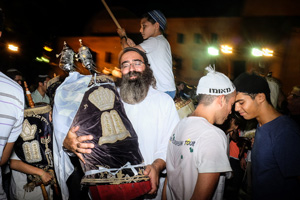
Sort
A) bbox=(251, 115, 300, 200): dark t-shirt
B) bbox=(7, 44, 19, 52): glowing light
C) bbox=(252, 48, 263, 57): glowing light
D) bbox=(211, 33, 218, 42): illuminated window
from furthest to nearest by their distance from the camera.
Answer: bbox=(211, 33, 218, 42): illuminated window, bbox=(252, 48, 263, 57): glowing light, bbox=(7, 44, 19, 52): glowing light, bbox=(251, 115, 300, 200): dark t-shirt

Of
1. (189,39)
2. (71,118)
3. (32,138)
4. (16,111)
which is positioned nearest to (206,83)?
(71,118)

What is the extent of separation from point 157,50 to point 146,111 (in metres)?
1.39

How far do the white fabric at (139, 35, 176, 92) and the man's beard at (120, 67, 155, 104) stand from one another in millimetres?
625

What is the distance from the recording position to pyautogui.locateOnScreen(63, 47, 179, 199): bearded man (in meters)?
2.59

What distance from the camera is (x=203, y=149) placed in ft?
5.95

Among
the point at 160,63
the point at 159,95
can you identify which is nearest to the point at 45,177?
the point at 159,95

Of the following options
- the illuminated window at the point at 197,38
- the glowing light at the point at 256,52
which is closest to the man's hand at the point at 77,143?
the glowing light at the point at 256,52

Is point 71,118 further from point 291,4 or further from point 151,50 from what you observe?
point 291,4

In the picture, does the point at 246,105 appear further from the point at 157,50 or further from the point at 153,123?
the point at 157,50

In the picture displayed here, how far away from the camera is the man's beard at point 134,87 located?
2.71 meters

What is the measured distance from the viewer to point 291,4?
24.3 meters

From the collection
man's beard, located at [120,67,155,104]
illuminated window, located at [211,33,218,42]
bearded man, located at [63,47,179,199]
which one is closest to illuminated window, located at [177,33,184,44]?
illuminated window, located at [211,33,218,42]

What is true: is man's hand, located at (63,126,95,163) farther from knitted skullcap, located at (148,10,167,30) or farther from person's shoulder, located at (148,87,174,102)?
knitted skullcap, located at (148,10,167,30)

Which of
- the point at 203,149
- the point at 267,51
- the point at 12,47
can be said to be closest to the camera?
the point at 203,149
